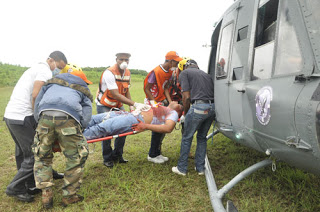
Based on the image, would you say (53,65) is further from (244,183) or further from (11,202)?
(244,183)

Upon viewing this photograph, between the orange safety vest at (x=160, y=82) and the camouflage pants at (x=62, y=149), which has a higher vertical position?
the orange safety vest at (x=160, y=82)

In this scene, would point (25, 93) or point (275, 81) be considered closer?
point (275, 81)

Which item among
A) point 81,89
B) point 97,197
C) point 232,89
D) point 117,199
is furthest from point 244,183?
point 81,89

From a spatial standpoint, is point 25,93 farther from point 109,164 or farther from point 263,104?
point 263,104

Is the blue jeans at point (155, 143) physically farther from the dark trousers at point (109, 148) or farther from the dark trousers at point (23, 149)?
the dark trousers at point (23, 149)

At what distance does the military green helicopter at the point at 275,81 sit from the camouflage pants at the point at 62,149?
5.84 ft

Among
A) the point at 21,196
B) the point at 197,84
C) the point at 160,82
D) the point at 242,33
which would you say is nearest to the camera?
the point at 242,33

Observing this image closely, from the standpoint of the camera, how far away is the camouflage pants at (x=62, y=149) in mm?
2895

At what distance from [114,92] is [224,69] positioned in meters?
1.97

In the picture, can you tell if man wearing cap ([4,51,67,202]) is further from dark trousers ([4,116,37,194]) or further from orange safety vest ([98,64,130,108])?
orange safety vest ([98,64,130,108])

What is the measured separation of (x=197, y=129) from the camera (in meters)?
3.96

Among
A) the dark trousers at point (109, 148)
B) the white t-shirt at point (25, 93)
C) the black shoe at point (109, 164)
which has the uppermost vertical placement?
the white t-shirt at point (25, 93)

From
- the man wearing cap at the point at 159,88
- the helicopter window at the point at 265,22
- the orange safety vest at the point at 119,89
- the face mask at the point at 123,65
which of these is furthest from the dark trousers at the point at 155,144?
the helicopter window at the point at 265,22

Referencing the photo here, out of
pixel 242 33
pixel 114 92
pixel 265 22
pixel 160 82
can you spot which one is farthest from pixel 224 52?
pixel 114 92
